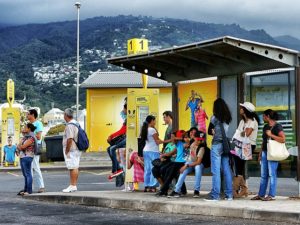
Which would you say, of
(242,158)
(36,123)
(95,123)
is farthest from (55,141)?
(242,158)

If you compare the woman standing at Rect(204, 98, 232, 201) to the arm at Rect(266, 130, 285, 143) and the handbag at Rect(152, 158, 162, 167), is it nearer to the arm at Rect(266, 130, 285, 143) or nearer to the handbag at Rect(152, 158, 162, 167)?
the arm at Rect(266, 130, 285, 143)

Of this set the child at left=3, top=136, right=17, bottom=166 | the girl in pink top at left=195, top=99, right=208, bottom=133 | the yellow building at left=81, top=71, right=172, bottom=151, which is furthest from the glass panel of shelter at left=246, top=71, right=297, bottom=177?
the yellow building at left=81, top=71, right=172, bottom=151

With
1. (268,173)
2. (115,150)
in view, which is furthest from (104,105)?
(268,173)

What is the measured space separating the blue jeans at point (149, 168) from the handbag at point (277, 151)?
3069mm

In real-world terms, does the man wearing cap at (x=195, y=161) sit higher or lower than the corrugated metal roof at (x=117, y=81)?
lower

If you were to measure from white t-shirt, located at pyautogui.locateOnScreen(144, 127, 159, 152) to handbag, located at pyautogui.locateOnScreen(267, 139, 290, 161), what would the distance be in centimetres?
305

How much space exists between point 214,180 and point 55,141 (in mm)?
21171

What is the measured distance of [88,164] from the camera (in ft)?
99.1

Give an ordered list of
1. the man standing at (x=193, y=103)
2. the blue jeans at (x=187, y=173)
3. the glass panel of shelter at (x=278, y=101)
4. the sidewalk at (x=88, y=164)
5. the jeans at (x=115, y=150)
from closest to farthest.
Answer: the glass panel of shelter at (x=278, y=101) < the blue jeans at (x=187, y=173) < the man standing at (x=193, y=103) < the jeans at (x=115, y=150) < the sidewalk at (x=88, y=164)

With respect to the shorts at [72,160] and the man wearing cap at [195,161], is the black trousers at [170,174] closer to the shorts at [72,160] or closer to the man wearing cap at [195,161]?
the man wearing cap at [195,161]

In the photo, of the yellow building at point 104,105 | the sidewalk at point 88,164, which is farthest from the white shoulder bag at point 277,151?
the yellow building at point 104,105

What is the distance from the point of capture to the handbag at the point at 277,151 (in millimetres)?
12281

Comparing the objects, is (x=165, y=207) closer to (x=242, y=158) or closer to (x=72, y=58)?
(x=242, y=158)

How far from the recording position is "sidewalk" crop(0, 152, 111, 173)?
2784cm
